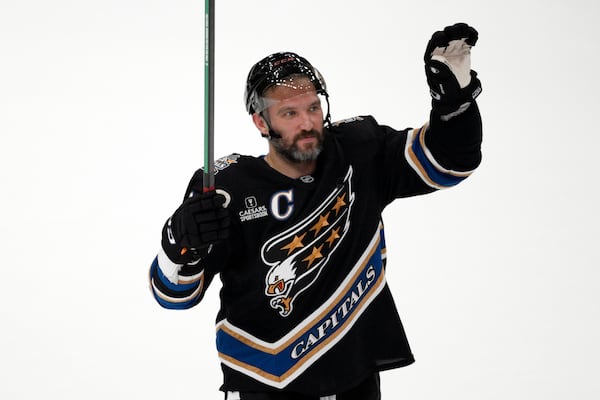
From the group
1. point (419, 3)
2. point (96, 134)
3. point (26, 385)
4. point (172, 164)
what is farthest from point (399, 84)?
point (26, 385)

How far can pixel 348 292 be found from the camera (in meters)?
2.16

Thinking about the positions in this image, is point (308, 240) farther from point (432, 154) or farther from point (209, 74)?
point (209, 74)

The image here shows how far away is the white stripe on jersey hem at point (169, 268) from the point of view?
1.97 metres

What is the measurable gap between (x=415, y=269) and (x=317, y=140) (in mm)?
1825

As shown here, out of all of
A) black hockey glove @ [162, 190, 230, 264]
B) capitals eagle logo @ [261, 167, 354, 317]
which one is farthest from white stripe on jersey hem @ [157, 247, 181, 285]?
capitals eagle logo @ [261, 167, 354, 317]

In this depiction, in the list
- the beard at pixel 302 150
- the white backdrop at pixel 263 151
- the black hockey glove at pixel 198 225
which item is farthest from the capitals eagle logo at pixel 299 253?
the white backdrop at pixel 263 151

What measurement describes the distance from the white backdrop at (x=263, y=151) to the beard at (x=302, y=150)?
145 centimetres

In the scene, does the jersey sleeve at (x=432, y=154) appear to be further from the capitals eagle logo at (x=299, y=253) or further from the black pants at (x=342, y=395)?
the black pants at (x=342, y=395)

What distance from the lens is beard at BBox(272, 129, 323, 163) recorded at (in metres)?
2.06

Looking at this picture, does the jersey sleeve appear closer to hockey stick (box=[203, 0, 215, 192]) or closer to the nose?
the nose

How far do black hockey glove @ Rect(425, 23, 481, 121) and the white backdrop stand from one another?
1.54 meters

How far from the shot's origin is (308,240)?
6.97ft

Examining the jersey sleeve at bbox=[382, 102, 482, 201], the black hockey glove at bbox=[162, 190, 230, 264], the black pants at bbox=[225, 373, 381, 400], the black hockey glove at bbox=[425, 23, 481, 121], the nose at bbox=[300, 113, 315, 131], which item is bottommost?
the black pants at bbox=[225, 373, 381, 400]

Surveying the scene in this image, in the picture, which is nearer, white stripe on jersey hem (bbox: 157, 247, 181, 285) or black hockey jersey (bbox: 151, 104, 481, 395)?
white stripe on jersey hem (bbox: 157, 247, 181, 285)
